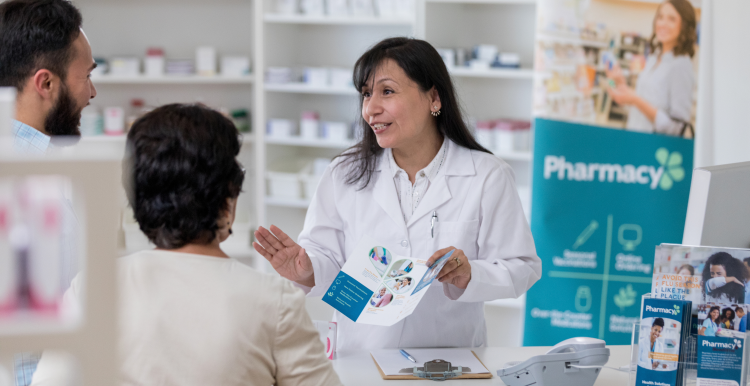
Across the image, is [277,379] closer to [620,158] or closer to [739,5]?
[620,158]

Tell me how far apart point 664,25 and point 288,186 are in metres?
2.32

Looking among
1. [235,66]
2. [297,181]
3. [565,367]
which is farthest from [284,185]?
[565,367]

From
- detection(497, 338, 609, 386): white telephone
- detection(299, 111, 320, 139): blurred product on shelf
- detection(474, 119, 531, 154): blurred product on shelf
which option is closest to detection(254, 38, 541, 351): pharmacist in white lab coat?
detection(497, 338, 609, 386): white telephone

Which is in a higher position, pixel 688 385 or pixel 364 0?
pixel 364 0

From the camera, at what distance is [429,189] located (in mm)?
2016

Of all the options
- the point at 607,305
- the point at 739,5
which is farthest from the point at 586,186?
the point at 739,5

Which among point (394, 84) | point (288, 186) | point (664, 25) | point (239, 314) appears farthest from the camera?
point (288, 186)

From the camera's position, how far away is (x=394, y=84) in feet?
6.53

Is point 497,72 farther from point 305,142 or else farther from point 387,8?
point 305,142

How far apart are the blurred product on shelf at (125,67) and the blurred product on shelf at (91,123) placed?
0.29 m

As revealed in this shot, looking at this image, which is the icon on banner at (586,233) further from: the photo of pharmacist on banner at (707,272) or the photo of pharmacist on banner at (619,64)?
the photo of pharmacist on banner at (707,272)

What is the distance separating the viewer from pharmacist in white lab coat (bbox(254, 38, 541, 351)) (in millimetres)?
1954

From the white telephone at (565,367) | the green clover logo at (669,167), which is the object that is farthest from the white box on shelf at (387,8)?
the white telephone at (565,367)

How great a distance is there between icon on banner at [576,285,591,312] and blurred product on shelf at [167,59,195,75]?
272 centimetres
